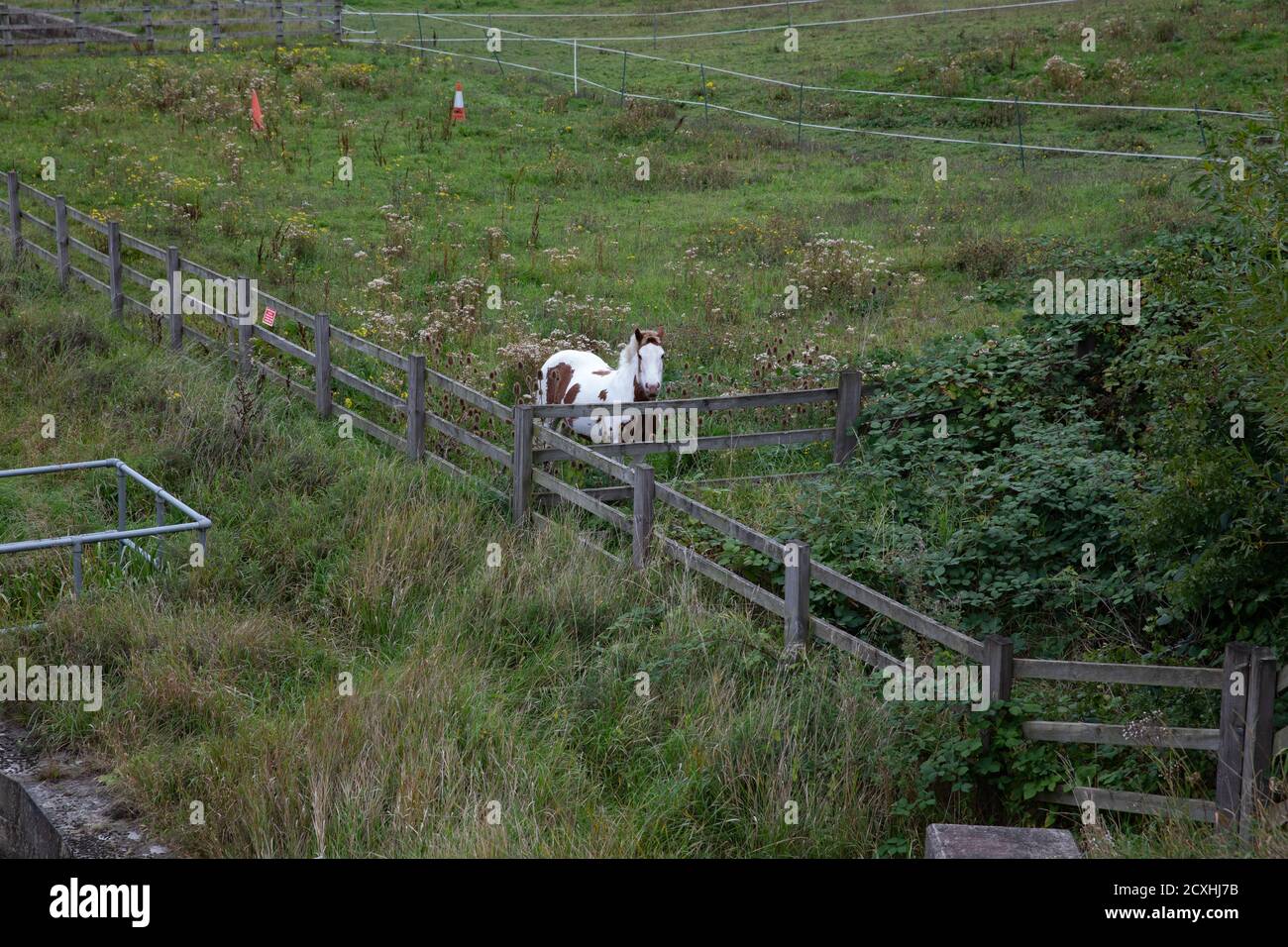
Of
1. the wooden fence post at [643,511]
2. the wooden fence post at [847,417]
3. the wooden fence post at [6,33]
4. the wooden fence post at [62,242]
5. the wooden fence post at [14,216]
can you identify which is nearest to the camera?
the wooden fence post at [643,511]

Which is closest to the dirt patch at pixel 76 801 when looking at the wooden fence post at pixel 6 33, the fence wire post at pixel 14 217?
the fence wire post at pixel 14 217

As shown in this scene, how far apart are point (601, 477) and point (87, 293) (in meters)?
8.63

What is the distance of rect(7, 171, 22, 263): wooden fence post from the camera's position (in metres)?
17.5

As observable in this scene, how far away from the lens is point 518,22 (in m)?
40.0

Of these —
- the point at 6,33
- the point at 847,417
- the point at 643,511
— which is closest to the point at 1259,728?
the point at 643,511

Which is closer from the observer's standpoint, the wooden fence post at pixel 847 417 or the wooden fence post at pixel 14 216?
the wooden fence post at pixel 847 417

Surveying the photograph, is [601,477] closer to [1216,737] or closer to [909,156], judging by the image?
[1216,737]

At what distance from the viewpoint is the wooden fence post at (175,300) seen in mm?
14312

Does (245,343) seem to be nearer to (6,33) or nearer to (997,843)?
(997,843)

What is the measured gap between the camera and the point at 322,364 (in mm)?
12406

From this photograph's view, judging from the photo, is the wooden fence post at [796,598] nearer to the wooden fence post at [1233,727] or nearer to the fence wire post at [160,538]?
the wooden fence post at [1233,727]

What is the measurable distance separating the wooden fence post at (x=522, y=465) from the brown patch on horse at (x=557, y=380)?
194 centimetres
